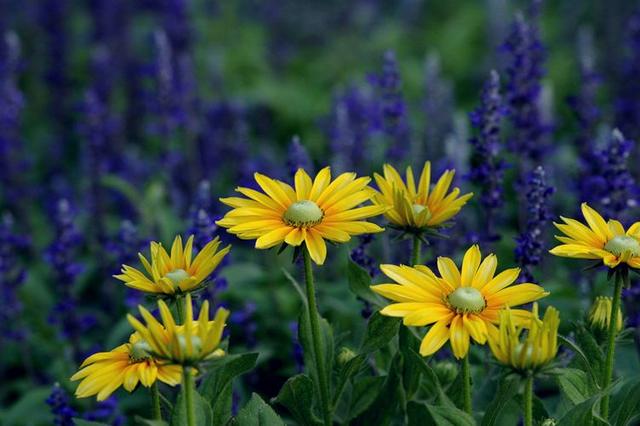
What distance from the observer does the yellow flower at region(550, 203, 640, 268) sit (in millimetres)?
2344

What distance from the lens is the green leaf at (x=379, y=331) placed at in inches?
106

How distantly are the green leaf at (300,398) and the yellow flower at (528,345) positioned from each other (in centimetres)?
81

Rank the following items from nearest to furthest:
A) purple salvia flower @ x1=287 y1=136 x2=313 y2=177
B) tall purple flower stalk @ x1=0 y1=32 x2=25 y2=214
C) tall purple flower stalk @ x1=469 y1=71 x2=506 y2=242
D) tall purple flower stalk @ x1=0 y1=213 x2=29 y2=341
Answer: tall purple flower stalk @ x1=469 y1=71 x2=506 y2=242, purple salvia flower @ x1=287 y1=136 x2=313 y2=177, tall purple flower stalk @ x1=0 y1=213 x2=29 y2=341, tall purple flower stalk @ x1=0 y1=32 x2=25 y2=214

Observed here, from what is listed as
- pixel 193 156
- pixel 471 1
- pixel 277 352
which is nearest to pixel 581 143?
pixel 277 352

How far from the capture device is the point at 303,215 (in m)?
2.46

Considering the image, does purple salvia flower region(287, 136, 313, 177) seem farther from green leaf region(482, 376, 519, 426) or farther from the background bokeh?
green leaf region(482, 376, 519, 426)

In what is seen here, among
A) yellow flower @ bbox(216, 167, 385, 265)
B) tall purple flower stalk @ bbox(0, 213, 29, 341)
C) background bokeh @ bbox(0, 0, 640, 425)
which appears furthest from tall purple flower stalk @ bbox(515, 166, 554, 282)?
tall purple flower stalk @ bbox(0, 213, 29, 341)

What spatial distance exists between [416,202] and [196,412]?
0.95 metres

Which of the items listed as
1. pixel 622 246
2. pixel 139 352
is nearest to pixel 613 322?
pixel 622 246

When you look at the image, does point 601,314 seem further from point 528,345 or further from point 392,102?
point 392,102

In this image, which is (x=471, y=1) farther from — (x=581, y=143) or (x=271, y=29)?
(x=581, y=143)

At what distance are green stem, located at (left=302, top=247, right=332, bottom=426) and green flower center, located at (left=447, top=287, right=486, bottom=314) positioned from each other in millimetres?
408

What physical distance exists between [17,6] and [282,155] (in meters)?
4.74

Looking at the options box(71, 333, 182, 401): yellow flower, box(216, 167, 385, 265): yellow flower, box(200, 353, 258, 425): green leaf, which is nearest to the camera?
box(71, 333, 182, 401): yellow flower
